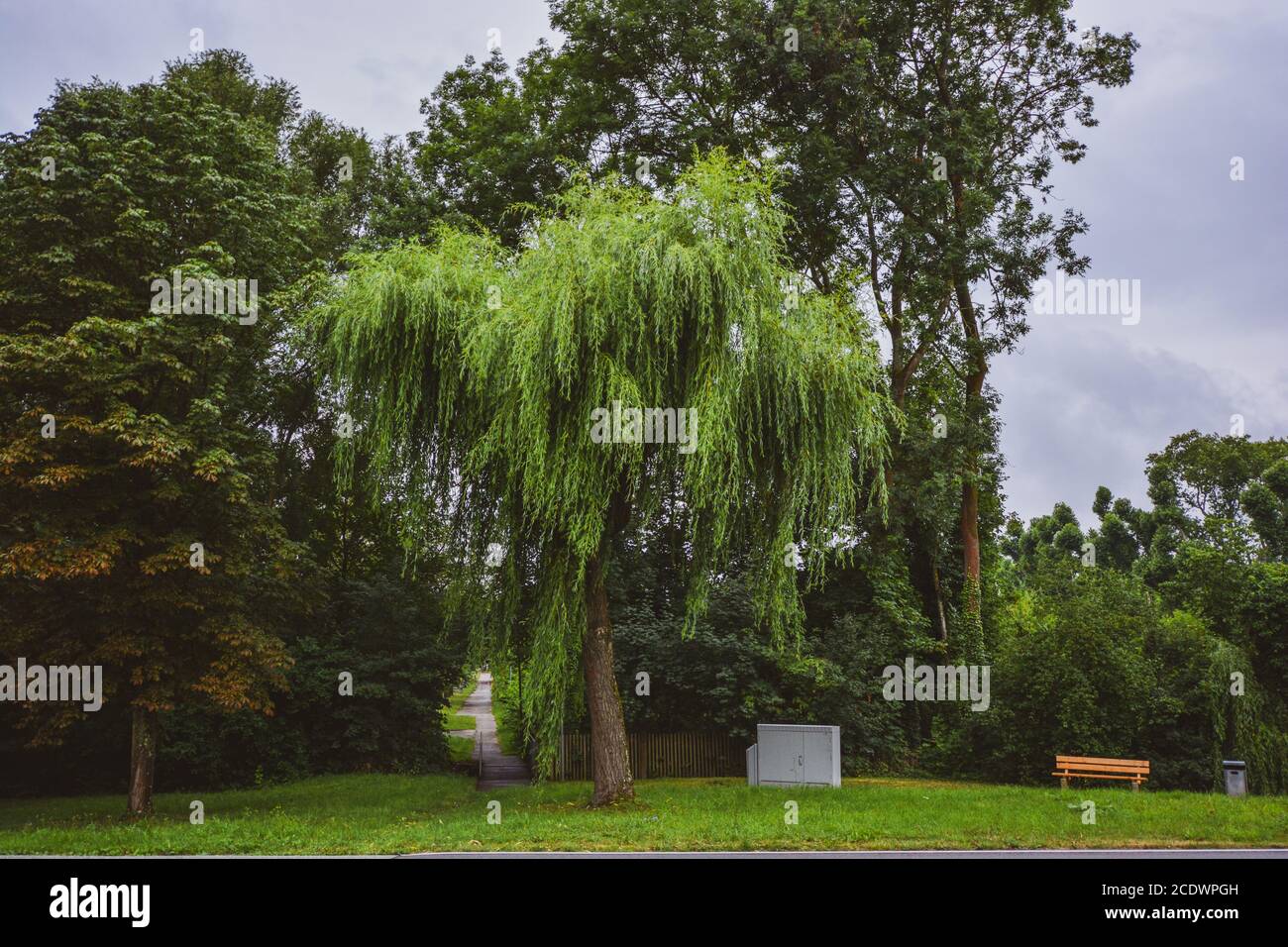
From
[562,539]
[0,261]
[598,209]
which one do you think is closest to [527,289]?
[598,209]

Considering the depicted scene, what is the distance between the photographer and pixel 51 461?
15.2 m

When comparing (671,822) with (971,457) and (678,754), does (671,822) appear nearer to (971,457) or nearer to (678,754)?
(678,754)

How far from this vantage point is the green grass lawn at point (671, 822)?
39.3 ft

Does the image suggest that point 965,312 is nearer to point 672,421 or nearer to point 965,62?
point 965,62

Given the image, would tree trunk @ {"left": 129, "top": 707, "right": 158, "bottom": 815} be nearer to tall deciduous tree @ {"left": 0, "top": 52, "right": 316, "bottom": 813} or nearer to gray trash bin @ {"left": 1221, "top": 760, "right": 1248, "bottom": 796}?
tall deciduous tree @ {"left": 0, "top": 52, "right": 316, "bottom": 813}

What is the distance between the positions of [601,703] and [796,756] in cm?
563

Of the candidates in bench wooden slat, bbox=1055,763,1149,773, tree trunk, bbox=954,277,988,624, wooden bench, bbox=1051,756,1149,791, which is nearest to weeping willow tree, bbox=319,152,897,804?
wooden bench, bbox=1051,756,1149,791

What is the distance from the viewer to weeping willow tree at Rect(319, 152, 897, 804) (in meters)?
13.8

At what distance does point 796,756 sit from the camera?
64.5 ft

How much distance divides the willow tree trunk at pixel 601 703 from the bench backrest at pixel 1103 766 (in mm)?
10008

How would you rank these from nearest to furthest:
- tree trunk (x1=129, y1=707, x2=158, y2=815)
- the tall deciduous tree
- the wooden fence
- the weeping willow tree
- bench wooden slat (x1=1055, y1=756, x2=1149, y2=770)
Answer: the weeping willow tree < the tall deciduous tree < tree trunk (x1=129, y1=707, x2=158, y2=815) < bench wooden slat (x1=1055, y1=756, x2=1149, y2=770) < the wooden fence

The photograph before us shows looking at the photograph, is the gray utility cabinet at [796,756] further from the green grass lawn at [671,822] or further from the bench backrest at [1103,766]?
the bench backrest at [1103,766]

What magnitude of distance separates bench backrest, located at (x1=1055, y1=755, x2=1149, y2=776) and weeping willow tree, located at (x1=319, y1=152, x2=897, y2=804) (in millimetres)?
8588

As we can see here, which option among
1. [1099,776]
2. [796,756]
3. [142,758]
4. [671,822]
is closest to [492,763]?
[796,756]
